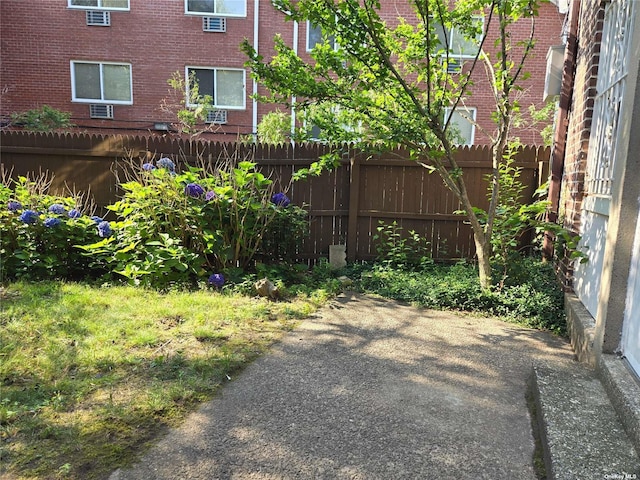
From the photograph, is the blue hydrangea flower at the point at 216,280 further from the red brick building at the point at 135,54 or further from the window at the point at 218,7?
the window at the point at 218,7

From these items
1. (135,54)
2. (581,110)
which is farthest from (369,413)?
(135,54)

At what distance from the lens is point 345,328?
4.22m

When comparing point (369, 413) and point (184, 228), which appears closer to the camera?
point (369, 413)

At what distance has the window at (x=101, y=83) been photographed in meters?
13.9

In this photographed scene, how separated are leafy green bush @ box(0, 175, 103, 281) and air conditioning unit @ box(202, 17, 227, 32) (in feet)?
33.1

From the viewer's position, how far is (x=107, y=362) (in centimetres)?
310

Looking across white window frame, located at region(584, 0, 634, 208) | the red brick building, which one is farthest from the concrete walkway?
the red brick building

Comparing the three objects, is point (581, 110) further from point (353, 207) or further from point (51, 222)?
point (51, 222)

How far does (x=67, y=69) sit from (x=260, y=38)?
6.04 meters

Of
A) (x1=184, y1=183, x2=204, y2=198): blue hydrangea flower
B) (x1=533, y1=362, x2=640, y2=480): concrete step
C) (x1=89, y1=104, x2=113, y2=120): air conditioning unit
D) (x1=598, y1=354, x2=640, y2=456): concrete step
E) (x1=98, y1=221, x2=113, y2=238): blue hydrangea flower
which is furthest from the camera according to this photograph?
(x1=89, y1=104, x2=113, y2=120): air conditioning unit

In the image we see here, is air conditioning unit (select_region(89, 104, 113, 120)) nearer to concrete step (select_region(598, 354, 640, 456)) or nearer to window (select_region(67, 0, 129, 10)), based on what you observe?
window (select_region(67, 0, 129, 10))

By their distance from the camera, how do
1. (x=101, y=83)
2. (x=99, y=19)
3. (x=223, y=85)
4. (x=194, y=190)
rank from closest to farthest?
(x=194, y=190) → (x=99, y=19) → (x=101, y=83) → (x=223, y=85)

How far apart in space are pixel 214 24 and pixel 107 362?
13.2 m

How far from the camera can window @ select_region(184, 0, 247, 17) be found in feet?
44.8
